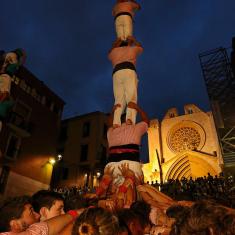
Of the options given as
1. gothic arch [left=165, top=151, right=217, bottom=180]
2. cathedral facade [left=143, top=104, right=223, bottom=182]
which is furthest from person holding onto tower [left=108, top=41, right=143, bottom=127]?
gothic arch [left=165, top=151, right=217, bottom=180]

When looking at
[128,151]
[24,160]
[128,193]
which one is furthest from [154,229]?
[24,160]

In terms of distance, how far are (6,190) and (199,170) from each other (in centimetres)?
1499

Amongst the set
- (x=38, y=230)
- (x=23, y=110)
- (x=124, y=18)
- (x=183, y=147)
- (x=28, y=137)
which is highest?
(x=183, y=147)

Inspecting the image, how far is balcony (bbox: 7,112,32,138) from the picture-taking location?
15.3m

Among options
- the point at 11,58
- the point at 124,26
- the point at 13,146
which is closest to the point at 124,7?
the point at 124,26

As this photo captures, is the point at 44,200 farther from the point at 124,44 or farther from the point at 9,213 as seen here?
the point at 124,44

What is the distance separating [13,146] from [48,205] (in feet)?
45.2

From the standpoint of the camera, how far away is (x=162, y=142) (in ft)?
80.6

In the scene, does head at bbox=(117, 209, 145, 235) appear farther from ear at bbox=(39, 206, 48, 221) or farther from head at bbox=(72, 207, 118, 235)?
ear at bbox=(39, 206, 48, 221)

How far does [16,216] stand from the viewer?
99.4 inches

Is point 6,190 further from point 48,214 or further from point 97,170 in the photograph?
point 48,214

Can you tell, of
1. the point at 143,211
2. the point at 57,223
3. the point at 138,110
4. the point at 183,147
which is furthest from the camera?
the point at 183,147

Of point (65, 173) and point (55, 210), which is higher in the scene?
point (65, 173)

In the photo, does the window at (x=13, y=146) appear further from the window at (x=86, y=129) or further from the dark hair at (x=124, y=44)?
the dark hair at (x=124, y=44)
